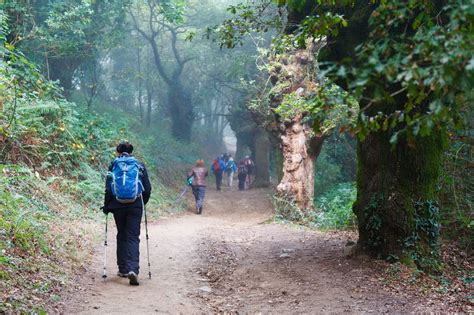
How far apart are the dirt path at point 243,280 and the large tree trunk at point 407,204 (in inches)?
24.3

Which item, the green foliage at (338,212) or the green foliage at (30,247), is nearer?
the green foliage at (30,247)

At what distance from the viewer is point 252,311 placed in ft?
20.8

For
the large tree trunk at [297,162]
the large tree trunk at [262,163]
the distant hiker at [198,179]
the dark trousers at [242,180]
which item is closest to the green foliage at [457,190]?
the large tree trunk at [297,162]

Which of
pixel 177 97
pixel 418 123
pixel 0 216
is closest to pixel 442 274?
pixel 418 123

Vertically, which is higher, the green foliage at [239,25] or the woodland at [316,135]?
the green foliage at [239,25]

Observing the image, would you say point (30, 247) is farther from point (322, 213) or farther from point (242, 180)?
point (242, 180)

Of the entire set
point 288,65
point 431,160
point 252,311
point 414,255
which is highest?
point 288,65

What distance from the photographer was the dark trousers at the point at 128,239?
6855 millimetres

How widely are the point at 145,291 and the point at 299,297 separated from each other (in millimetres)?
2250

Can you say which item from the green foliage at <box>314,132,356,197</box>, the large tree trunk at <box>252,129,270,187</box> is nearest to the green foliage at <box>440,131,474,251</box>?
the green foliage at <box>314,132,356,197</box>

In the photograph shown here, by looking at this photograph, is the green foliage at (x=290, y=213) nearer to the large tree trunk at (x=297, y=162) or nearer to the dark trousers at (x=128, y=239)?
the large tree trunk at (x=297, y=162)

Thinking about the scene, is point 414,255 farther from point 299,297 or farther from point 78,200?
point 78,200

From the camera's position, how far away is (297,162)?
15281 millimetres

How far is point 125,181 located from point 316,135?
435cm
